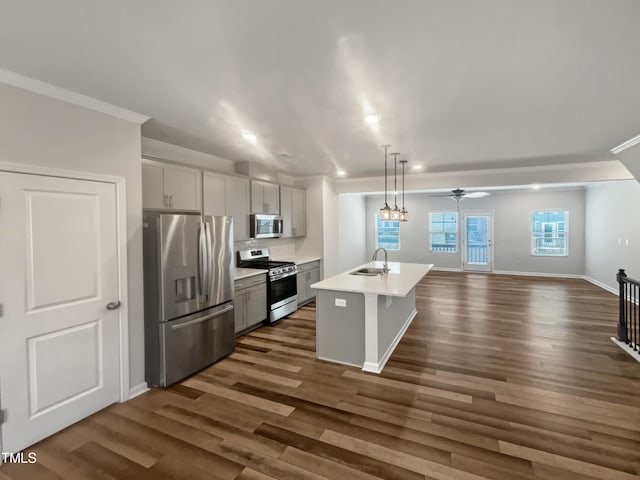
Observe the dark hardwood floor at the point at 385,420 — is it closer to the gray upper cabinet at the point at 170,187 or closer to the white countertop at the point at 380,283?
the white countertop at the point at 380,283

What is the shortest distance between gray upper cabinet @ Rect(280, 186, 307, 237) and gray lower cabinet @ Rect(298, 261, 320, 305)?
68cm

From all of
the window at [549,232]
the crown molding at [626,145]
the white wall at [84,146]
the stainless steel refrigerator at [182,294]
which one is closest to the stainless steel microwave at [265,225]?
the stainless steel refrigerator at [182,294]

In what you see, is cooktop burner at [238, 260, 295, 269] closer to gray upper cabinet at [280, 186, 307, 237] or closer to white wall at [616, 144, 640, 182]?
gray upper cabinet at [280, 186, 307, 237]

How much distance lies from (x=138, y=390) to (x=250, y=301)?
5.84 feet

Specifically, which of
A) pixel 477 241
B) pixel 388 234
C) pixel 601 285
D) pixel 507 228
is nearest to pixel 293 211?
pixel 388 234

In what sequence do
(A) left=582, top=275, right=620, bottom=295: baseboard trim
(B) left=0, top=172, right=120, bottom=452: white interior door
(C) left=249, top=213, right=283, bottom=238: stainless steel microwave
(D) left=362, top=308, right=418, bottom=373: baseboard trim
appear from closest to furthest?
(B) left=0, top=172, right=120, bottom=452: white interior door < (D) left=362, top=308, right=418, bottom=373: baseboard trim < (C) left=249, top=213, right=283, bottom=238: stainless steel microwave < (A) left=582, top=275, right=620, bottom=295: baseboard trim

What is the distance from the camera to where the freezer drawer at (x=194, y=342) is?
9.95ft

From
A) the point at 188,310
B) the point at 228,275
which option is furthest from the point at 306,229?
the point at 188,310

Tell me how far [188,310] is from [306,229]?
3.62 m

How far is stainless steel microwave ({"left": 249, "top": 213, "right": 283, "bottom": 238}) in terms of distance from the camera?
4.98 metres

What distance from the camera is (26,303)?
2.23 metres

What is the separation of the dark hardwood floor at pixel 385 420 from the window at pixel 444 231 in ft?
20.0

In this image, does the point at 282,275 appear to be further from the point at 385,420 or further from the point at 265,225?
the point at 385,420

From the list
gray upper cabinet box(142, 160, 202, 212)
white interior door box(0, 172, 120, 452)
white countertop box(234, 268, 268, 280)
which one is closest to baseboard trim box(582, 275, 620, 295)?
white countertop box(234, 268, 268, 280)
